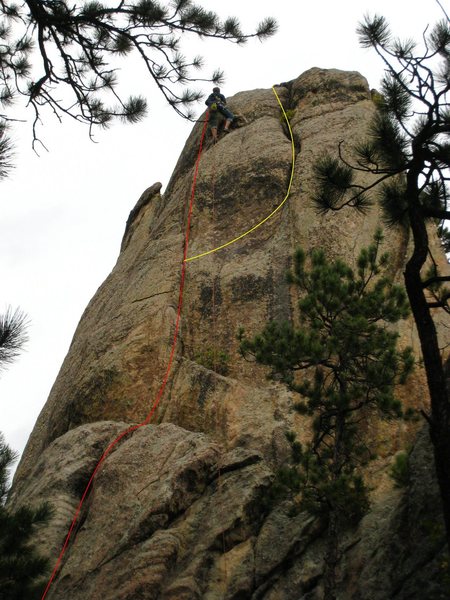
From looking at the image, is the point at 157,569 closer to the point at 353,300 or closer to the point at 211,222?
the point at 353,300

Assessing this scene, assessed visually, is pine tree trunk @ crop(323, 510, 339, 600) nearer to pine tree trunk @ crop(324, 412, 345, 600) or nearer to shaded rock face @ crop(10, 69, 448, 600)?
pine tree trunk @ crop(324, 412, 345, 600)

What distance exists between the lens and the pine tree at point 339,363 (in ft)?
32.3

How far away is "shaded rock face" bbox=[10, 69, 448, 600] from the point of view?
9.86 m

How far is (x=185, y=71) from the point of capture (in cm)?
1011

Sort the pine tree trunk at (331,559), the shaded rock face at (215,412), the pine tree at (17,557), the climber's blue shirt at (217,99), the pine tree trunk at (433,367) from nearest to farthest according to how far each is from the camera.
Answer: the pine tree trunk at (433,367), the pine tree at (17,557), the pine tree trunk at (331,559), the shaded rock face at (215,412), the climber's blue shirt at (217,99)

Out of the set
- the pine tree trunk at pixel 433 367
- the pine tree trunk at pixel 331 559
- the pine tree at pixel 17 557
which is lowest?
the pine tree at pixel 17 557

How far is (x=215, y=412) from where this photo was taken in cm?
1262

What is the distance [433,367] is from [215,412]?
20.1 ft

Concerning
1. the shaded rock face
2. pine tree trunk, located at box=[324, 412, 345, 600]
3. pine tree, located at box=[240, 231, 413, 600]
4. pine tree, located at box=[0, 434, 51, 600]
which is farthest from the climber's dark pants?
pine tree, located at box=[0, 434, 51, 600]

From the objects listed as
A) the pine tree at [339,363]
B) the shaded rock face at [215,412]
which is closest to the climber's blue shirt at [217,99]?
the shaded rock face at [215,412]

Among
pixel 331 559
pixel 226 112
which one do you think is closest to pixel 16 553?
pixel 331 559

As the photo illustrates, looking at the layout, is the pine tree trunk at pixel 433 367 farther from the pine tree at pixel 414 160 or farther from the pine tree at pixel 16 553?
the pine tree at pixel 16 553

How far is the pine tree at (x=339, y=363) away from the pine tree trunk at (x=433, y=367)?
2.87 meters

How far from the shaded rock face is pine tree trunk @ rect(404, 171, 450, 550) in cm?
151
